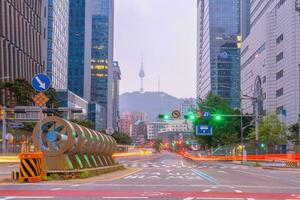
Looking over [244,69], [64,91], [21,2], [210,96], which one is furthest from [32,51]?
[244,69]

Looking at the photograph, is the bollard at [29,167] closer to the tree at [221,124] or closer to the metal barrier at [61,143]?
the metal barrier at [61,143]

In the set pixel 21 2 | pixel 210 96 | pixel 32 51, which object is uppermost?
pixel 21 2

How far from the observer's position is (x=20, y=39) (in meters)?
108

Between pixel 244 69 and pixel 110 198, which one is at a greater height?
pixel 244 69

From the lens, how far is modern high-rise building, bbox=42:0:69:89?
464ft

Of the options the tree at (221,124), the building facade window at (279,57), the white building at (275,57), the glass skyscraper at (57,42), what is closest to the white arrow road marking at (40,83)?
the white building at (275,57)

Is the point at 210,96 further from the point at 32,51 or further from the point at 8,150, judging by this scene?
the point at 8,150

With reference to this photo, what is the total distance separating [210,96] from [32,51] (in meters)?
37.4

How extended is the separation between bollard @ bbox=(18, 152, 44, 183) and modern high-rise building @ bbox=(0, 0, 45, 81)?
214 feet

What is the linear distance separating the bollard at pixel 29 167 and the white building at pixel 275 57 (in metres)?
80.9

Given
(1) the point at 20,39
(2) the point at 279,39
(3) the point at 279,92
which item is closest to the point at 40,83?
(1) the point at 20,39

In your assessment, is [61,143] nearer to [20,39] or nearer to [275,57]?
[20,39]

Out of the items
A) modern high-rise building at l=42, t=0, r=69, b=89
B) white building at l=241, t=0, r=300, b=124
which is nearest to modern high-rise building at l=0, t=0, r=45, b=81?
modern high-rise building at l=42, t=0, r=69, b=89

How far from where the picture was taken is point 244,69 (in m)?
153
